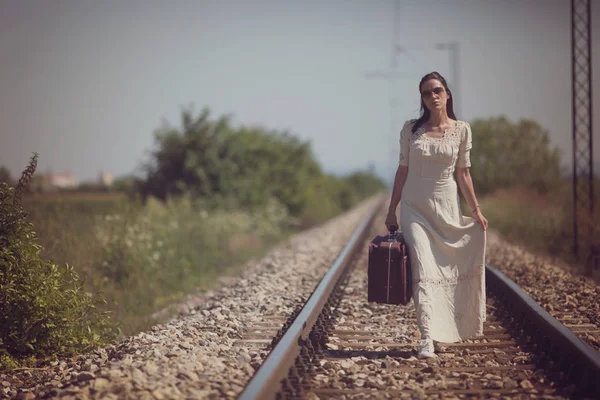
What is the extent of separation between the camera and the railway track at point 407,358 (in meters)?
4.41

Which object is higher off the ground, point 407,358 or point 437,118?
point 437,118

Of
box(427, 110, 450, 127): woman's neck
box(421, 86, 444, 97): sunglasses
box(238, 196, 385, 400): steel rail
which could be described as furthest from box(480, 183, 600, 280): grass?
box(421, 86, 444, 97): sunglasses

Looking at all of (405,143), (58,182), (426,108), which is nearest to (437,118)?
(426,108)

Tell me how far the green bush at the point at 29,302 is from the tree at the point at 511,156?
83.6 feet

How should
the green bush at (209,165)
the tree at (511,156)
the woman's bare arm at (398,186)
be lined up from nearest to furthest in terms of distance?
the woman's bare arm at (398,186) → the green bush at (209,165) → the tree at (511,156)

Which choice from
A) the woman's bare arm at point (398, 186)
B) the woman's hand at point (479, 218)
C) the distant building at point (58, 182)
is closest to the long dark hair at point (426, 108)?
the woman's bare arm at point (398, 186)

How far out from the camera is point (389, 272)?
5227 millimetres

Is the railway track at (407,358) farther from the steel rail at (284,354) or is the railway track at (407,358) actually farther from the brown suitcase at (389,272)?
the brown suitcase at (389,272)

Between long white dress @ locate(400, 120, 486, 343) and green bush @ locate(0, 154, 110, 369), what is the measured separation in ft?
9.79

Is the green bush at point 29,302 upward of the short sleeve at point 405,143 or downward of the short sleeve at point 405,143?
downward

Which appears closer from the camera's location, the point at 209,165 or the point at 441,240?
the point at 441,240

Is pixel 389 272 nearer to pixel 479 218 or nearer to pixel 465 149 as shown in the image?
pixel 479 218

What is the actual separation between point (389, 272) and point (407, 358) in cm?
65

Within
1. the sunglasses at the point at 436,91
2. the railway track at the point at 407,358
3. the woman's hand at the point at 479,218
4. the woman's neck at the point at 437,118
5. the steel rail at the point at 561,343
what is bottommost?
the railway track at the point at 407,358
